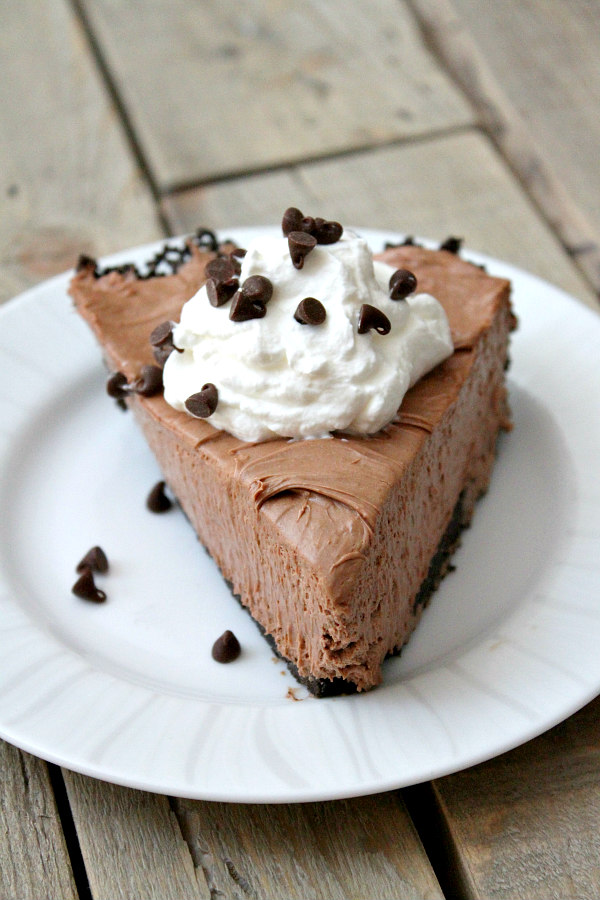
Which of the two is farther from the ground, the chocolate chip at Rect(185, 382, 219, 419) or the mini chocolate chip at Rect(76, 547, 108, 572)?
the chocolate chip at Rect(185, 382, 219, 419)

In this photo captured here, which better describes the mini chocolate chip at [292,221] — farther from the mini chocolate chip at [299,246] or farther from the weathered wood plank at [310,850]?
the weathered wood plank at [310,850]

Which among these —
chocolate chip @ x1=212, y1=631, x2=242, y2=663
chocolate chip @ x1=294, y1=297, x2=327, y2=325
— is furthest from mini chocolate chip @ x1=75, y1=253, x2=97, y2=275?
chocolate chip @ x1=212, y1=631, x2=242, y2=663

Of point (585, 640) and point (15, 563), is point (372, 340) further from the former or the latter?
point (15, 563)

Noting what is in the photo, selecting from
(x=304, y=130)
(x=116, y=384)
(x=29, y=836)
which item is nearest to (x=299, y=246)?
(x=116, y=384)

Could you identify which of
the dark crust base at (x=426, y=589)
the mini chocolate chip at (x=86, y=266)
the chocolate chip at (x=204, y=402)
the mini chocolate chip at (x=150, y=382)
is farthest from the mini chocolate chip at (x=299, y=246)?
the mini chocolate chip at (x=86, y=266)

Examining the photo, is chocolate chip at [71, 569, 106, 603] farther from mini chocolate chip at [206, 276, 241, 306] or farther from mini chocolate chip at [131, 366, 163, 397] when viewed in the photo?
mini chocolate chip at [206, 276, 241, 306]

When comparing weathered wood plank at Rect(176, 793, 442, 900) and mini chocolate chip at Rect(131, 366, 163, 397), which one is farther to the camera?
mini chocolate chip at Rect(131, 366, 163, 397)

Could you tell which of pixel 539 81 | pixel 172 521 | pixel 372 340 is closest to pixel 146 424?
pixel 172 521
